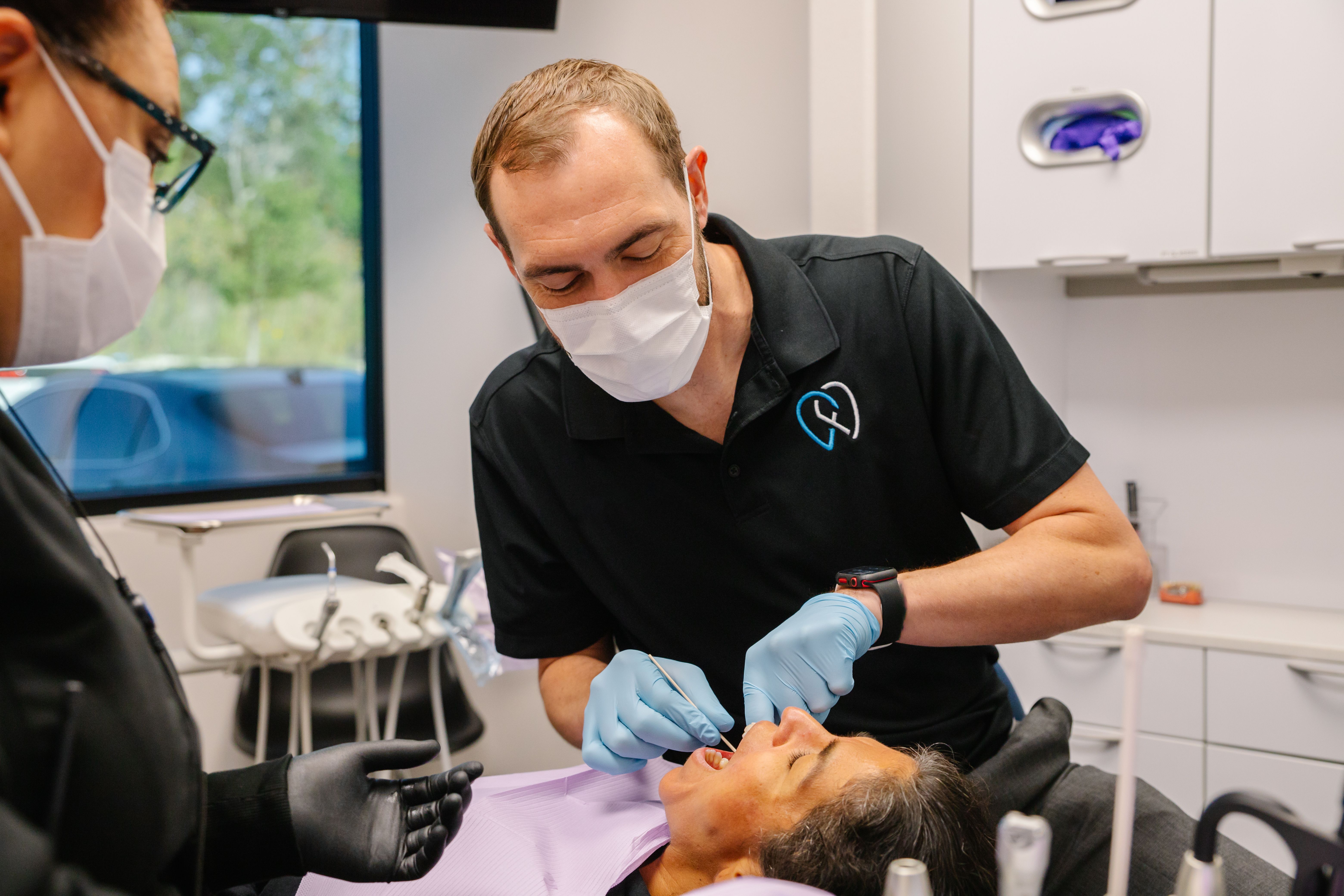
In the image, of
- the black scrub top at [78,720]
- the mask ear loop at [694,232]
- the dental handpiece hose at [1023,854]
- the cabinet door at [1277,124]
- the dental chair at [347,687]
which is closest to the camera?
the dental handpiece hose at [1023,854]

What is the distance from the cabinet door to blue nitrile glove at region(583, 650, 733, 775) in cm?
173

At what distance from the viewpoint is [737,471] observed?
4.52 ft

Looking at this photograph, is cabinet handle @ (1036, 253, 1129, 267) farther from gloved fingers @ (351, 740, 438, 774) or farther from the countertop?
gloved fingers @ (351, 740, 438, 774)

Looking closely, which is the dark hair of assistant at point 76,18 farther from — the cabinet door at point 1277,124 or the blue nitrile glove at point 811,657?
the cabinet door at point 1277,124

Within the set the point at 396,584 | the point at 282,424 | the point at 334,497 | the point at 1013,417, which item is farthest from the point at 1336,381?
the point at 282,424

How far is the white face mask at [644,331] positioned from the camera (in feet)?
4.08

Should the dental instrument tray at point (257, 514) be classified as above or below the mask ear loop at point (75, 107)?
below

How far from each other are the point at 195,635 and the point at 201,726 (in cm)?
84

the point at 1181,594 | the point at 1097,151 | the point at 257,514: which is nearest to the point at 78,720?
the point at 257,514

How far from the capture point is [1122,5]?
221cm

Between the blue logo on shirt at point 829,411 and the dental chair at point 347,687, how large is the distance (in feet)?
5.91

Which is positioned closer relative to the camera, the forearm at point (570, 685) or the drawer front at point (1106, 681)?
the forearm at point (570, 685)

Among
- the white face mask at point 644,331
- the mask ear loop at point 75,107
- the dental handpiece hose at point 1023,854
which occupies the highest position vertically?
the mask ear loop at point 75,107

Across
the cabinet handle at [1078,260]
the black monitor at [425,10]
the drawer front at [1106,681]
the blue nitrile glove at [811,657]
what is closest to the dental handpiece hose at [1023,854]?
the blue nitrile glove at [811,657]
